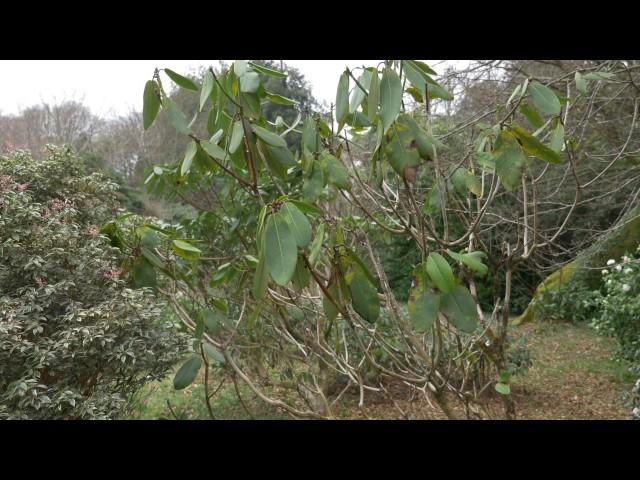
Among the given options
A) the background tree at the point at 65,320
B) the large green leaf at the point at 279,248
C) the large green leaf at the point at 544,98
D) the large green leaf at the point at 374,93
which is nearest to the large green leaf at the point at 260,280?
the large green leaf at the point at 279,248

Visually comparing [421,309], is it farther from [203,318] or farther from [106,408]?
[106,408]

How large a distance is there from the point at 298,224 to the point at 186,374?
0.62 m

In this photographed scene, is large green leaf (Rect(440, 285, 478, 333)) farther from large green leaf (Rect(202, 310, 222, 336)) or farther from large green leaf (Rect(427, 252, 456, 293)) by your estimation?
large green leaf (Rect(202, 310, 222, 336))

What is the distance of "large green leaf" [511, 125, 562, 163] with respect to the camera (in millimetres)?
1263

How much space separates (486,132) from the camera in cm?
159

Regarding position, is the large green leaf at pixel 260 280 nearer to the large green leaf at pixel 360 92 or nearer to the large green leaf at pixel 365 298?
the large green leaf at pixel 365 298

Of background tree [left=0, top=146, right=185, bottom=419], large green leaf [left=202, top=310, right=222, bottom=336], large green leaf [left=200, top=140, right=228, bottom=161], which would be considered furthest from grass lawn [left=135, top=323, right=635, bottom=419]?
large green leaf [left=200, top=140, right=228, bottom=161]

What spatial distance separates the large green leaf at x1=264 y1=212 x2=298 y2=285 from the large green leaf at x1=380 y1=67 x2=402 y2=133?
0.33 m

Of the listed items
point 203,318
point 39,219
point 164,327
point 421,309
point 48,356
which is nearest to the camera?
point 421,309

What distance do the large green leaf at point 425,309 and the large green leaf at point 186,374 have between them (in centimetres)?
61

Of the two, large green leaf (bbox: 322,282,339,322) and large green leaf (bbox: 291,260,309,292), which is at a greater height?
large green leaf (bbox: 291,260,309,292)

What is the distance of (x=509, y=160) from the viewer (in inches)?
50.0
